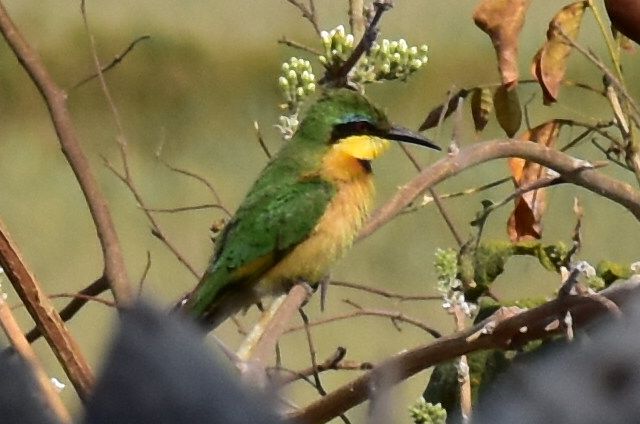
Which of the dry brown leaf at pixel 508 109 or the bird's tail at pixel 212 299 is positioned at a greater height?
the dry brown leaf at pixel 508 109

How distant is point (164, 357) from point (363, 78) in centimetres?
63

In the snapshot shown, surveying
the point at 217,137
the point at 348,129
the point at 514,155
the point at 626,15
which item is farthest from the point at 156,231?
the point at 217,137

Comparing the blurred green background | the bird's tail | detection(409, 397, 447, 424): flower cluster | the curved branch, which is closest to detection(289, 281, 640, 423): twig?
detection(409, 397, 447, 424): flower cluster

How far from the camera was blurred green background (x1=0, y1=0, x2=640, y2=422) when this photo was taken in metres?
1.70

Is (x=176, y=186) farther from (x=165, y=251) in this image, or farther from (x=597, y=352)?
(x=597, y=352)

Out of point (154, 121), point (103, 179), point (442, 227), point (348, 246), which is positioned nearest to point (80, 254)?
point (103, 179)

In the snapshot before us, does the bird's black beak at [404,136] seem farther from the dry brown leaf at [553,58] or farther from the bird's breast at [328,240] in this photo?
the dry brown leaf at [553,58]

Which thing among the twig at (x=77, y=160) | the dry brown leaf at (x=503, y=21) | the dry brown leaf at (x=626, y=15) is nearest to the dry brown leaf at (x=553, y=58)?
the dry brown leaf at (x=503, y=21)

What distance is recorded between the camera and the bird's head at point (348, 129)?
1096mm

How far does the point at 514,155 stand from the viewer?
0.79m

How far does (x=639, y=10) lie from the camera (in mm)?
669

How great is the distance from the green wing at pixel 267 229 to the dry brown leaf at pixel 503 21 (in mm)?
343

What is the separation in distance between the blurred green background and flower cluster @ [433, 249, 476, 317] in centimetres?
88

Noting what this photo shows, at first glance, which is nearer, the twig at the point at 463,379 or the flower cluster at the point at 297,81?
the twig at the point at 463,379
